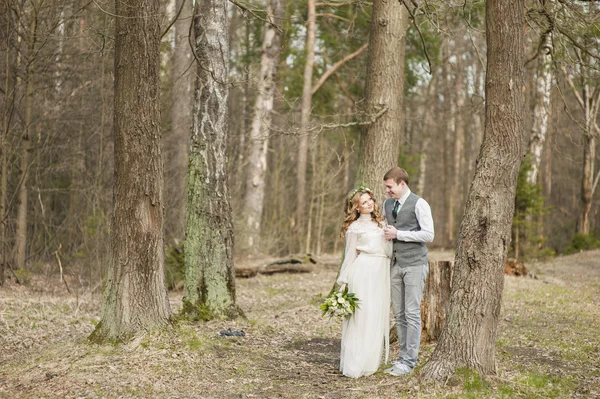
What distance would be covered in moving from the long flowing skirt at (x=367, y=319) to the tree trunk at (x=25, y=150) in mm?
9107

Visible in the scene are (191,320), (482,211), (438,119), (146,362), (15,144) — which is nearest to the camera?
(482,211)

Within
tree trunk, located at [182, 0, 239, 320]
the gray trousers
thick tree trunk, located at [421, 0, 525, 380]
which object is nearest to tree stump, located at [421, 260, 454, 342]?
the gray trousers

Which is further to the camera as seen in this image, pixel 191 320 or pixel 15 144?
pixel 15 144

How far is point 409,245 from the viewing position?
24.6ft

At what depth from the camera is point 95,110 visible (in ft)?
55.7

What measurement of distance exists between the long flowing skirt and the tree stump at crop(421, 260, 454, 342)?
45.2 inches

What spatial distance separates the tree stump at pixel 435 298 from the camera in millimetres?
8594

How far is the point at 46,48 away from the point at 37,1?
156 cm

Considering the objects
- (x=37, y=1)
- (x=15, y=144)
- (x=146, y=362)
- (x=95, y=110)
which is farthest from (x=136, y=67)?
(x=95, y=110)

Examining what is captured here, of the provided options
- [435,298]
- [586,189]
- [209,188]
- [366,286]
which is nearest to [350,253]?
[366,286]

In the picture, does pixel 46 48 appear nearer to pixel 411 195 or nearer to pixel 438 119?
pixel 411 195

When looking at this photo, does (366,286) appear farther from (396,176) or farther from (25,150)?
(25,150)

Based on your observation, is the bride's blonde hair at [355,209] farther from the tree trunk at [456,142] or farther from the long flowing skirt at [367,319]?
the tree trunk at [456,142]

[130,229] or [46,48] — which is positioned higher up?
[46,48]
